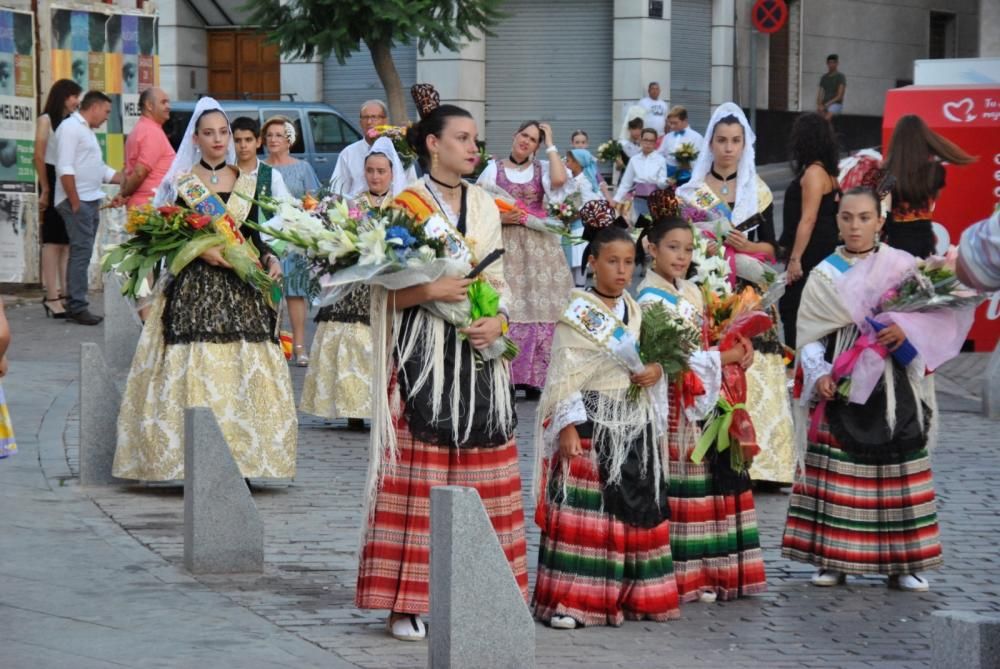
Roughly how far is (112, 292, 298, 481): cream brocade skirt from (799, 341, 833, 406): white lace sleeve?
115 inches

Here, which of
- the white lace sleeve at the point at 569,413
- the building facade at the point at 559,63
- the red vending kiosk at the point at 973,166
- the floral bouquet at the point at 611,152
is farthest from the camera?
the building facade at the point at 559,63

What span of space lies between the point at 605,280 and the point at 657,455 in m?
0.73

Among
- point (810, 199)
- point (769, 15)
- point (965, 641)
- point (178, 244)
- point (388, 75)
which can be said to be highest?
point (769, 15)

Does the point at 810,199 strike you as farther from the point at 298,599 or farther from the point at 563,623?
the point at 298,599

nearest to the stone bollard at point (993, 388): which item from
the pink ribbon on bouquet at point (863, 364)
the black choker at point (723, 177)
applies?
the black choker at point (723, 177)

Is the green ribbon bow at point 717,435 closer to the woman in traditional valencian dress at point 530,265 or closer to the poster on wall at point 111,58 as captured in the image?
the woman in traditional valencian dress at point 530,265

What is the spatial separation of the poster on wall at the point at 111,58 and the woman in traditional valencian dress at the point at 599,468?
1302 cm

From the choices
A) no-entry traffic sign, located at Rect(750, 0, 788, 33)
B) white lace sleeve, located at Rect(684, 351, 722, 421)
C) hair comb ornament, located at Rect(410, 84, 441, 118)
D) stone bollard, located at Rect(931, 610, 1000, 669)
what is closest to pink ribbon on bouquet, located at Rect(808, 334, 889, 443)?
white lace sleeve, located at Rect(684, 351, 722, 421)

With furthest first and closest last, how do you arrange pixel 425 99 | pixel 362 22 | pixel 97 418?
pixel 362 22 < pixel 97 418 < pixel 425 99

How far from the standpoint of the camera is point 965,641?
15.2ft

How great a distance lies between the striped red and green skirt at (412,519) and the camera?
683 cm

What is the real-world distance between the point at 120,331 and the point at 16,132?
5601mm

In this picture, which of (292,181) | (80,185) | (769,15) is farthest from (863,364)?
(769,15)

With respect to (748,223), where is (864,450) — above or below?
below
